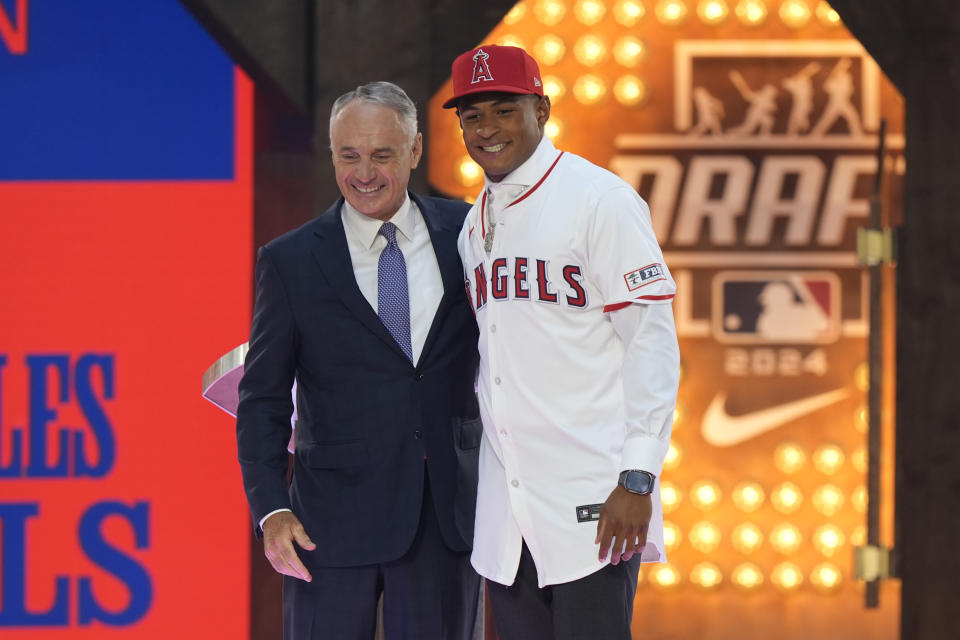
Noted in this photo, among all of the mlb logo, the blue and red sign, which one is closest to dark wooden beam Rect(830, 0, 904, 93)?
the mlb logo

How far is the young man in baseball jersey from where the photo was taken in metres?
1.92

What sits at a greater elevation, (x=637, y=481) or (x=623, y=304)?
(x=623, y=304)

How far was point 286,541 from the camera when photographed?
2135 mm

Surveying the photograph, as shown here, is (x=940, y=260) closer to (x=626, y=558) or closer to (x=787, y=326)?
(x=787, y=326)

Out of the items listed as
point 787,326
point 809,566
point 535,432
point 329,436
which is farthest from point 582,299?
point 809,566

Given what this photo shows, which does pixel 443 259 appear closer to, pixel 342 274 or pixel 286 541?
pixel 342 274

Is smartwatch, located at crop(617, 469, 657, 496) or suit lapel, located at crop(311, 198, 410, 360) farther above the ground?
suit lapel, located at crop(311, 198, 410, 360)

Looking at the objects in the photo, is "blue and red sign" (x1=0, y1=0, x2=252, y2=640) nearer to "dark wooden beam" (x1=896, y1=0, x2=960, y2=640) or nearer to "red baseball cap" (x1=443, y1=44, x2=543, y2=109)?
"red baseball cap" (x1=443, y1=44, x2=543, y2=109)

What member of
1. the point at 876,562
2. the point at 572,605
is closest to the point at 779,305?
the point at 876,562

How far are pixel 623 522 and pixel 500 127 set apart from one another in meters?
0.76

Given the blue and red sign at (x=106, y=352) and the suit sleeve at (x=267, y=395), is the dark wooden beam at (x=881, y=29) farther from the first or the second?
the suit sleeve at (x=267, y=395)

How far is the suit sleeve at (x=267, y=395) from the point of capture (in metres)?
2.18

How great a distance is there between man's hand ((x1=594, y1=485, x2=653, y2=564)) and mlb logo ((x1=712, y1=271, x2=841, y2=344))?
6.91ft

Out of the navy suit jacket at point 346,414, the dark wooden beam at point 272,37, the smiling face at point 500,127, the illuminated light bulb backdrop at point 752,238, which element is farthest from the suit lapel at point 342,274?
the illuminated light bulb backdrop at point 752,238
